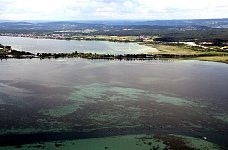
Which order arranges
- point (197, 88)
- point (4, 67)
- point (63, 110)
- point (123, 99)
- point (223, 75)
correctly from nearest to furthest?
point (63, 110) < point (123, 99) < point (197, 88) < point (223, 75) < point (4, 67)

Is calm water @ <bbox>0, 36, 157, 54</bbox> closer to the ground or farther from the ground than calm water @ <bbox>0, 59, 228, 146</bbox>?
farther from the ground

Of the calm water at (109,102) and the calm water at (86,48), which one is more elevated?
the calm water at (86,48)

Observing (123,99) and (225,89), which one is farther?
(225,89)

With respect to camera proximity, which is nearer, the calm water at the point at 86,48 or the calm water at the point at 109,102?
the calm water at the point at 109,102

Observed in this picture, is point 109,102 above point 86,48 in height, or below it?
below

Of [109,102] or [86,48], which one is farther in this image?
[86,48]

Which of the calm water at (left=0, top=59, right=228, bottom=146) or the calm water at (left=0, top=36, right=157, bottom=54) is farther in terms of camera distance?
the calm water at (left=0, top=36, right=157, bottom=54)

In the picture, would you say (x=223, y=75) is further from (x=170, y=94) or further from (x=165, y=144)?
(x=165, y=144)

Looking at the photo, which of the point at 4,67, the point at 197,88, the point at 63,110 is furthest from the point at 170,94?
the point at 4,67
